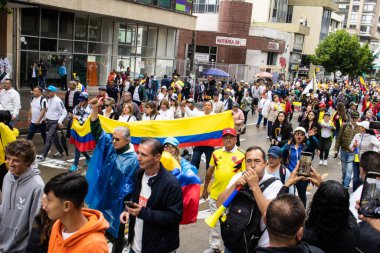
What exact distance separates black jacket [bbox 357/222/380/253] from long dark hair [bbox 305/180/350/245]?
0.14 meters

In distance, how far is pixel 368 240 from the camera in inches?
126

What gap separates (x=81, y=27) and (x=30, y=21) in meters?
3.92

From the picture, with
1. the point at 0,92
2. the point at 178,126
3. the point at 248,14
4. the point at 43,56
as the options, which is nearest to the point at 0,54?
the point at 43,56

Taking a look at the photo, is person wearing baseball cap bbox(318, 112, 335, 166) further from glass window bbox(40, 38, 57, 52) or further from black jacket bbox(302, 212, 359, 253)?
glass window bbox(40, 38, 57, 52)

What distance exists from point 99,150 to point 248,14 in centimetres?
4312

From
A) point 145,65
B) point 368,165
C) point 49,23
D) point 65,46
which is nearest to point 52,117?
point 368,165

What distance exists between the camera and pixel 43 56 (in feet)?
78.1

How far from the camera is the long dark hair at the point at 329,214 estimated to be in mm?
3258

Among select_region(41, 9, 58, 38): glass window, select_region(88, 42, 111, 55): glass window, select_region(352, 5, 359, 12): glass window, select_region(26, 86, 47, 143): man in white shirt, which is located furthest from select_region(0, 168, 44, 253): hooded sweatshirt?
select_region(352, 5, 359, 12): glass window

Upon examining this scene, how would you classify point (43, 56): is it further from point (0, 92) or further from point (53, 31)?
point (0, 92)

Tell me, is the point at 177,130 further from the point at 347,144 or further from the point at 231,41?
the point at 231,41

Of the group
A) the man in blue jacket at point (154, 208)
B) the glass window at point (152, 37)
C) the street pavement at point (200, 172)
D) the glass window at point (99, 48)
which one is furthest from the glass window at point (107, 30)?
the man in blue jacket at point (154, 208)

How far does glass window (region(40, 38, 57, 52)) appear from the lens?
23766mm

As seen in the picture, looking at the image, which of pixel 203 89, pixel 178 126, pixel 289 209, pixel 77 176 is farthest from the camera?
pixel 203 89
